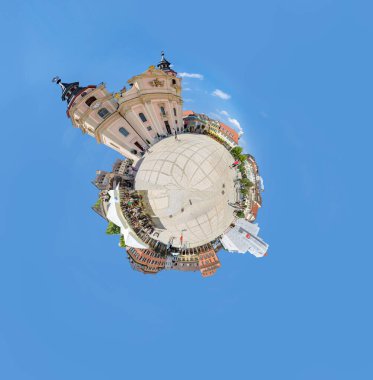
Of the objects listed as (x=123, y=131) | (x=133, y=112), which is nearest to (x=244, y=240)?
(x=123, y=131)

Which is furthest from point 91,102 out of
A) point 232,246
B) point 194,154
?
point 232,246

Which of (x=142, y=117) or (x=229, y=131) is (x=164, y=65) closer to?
(x=142, y=117)

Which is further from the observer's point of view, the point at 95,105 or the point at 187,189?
the point at 95,105

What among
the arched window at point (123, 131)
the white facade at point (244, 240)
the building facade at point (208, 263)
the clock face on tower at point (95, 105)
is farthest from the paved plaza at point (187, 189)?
the clock face on tower at point (95, 105)

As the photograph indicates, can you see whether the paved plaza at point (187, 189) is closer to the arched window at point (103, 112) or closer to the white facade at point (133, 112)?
the white facade at point (133, 112)

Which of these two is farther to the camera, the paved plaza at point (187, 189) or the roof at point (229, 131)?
the roof at point (229, 131)

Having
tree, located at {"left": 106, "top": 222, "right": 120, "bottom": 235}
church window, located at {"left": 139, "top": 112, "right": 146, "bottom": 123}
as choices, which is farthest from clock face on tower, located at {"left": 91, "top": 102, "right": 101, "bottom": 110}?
tree, located at {"left": 106, "top": 222, "right": 120, "bottom": 235}
